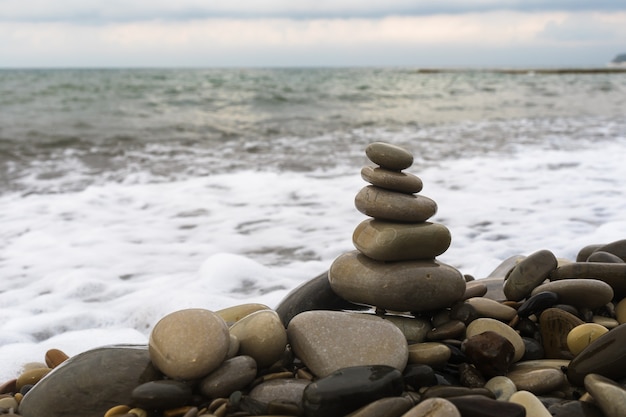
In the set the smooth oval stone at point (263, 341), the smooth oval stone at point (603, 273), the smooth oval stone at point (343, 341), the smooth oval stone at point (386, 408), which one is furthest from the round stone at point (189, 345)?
the smooth oval stone at point (603, 273)

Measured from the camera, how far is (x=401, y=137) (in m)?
13.0

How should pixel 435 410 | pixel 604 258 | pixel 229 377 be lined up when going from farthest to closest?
pixel 604 258 → pixel 229 377 → pixel 435 410

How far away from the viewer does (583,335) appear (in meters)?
2.44

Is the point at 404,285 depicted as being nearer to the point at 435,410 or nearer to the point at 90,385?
the point at 435,410

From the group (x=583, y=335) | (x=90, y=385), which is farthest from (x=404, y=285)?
(x=90, y=385)

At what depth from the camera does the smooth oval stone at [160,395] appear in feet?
6.89

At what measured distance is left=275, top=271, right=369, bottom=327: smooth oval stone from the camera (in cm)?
304

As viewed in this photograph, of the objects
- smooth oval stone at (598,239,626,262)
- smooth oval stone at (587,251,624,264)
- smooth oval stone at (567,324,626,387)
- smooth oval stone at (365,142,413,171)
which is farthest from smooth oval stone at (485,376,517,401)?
smooth oval stone at (598,239,626,262)

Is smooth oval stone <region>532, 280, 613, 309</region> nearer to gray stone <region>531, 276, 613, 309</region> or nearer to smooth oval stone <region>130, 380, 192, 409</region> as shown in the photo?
gray stone <region>531, 276, 613, 309</region>

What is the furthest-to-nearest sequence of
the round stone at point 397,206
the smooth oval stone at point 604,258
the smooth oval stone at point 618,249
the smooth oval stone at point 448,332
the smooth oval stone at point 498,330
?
the smooth oval stone at point 618,249
the smooth oval stone at point 604,258
the round stone at point 397,206
the smooth oval stone at point 448,332
the smooth oval stone at point 498,330

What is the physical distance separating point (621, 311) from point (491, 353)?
2.72 feet

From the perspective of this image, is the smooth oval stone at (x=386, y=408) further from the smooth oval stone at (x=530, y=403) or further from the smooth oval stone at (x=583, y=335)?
the smooth oval stone at (x=583, y=335)

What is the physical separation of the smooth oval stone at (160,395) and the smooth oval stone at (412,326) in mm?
970

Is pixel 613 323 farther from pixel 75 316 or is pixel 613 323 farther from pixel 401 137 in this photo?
pixel 401 137
